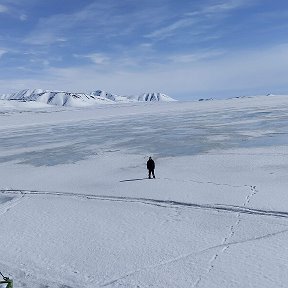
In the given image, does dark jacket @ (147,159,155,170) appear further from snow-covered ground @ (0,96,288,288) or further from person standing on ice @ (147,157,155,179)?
snow-covered ground @ (0,96,288,288)

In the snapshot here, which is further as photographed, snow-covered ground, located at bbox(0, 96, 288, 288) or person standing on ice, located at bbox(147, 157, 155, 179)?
person standing on ice, located at bbox(147, 157, 155, 179)

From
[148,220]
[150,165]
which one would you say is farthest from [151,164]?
[148,220]

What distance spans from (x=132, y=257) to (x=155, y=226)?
6.62 ft

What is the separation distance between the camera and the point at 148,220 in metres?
11.7

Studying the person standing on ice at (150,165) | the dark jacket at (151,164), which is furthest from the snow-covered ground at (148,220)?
the dark jacket at (151,164)

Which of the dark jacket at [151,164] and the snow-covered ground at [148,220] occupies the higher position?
the dark jacket at [151,164]

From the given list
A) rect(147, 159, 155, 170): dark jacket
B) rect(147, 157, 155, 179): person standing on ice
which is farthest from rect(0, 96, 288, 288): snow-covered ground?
rect(147, 159, 155, 170): dark jacket

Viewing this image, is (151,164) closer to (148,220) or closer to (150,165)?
(150,165)

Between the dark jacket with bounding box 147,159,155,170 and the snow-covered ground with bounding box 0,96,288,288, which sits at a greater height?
the dark jacket with bounding box 147,159,155,170

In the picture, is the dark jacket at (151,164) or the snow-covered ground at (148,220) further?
the dark jacket at (151,164)

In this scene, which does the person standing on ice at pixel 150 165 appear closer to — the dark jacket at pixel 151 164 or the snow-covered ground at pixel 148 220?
the dark jacket at pixel 151 164

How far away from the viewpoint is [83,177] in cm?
1798

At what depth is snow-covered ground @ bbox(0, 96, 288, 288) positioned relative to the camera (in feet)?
27.8

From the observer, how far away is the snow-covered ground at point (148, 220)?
8.47 m
